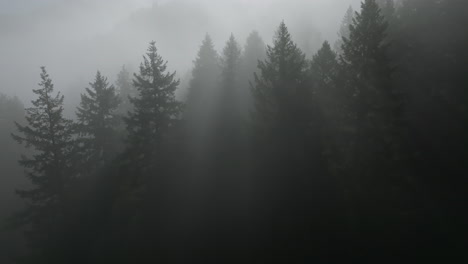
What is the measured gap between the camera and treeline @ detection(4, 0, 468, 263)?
2314cm

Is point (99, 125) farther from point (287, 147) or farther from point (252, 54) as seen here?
point (252, 54)

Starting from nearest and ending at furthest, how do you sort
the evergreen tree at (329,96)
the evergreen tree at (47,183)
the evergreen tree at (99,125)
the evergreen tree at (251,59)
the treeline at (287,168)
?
the treeline at (287,168) < the evergreen tree at (329,96) < the evergreen tree at (47,183) < the evergreen tree at (99,125) < the evergreen tree at (251,59)

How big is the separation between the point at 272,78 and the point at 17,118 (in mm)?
56126

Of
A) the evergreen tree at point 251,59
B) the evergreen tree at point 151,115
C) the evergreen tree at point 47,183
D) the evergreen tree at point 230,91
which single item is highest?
the evergreen tree at point 251,59

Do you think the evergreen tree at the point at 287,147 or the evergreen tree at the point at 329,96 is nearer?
the evergreen tree at the point at 287,147

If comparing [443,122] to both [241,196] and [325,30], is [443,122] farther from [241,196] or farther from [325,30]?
[325,30]

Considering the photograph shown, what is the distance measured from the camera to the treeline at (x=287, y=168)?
23141 millimetres

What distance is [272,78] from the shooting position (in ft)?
102

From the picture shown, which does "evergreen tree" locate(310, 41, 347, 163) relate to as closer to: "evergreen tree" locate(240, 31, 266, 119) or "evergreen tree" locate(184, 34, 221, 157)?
"evergreen tree" locate(184, 34, 221, 157)

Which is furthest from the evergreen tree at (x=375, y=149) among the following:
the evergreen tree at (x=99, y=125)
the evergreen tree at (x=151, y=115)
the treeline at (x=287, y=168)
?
the evergreen tree at (x=99, y=125)

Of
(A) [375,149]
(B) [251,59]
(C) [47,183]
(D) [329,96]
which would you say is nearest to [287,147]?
(D) [329,96]

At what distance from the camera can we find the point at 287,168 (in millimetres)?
28859

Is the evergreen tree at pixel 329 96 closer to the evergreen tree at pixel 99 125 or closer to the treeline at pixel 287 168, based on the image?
the treeline at pixel 287 168

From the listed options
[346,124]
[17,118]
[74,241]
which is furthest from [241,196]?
[17,118]
